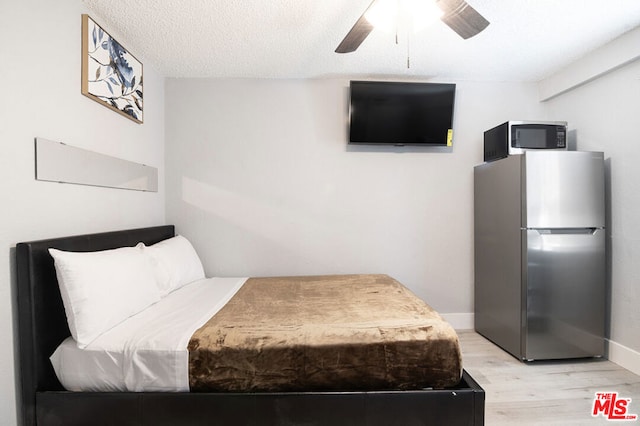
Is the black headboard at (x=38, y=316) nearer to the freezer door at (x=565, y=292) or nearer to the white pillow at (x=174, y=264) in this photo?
the white pillow at (x=174, y=264)

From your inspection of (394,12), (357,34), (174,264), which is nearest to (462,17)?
(394,12)

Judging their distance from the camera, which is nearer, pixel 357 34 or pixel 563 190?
pixel 357 34

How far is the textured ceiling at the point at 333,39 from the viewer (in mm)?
1919

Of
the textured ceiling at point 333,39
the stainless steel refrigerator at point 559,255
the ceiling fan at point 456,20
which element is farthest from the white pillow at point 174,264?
the stainless steel refrigerator at point 559,255

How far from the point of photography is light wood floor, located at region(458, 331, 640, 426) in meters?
1.73

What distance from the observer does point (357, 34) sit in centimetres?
175

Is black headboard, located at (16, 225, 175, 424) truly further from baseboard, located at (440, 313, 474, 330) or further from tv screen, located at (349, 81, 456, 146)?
baseboard, located at (440, 313, 474, 330)

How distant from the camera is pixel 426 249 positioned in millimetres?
3023

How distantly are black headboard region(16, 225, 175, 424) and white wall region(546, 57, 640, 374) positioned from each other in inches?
150

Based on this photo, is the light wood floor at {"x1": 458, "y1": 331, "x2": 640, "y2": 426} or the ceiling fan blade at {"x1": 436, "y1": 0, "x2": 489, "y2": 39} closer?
the ceiling fan blade at {"x1": 436, "y1": 0, "x2": 489, "y2": 39}

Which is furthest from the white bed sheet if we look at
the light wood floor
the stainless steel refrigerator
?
the stainless steel refrigerator

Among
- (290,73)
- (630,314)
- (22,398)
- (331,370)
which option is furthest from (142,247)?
(630,314)

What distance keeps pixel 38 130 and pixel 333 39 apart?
199cm

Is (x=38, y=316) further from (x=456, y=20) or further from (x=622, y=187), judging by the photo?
(x=622, y=187)
